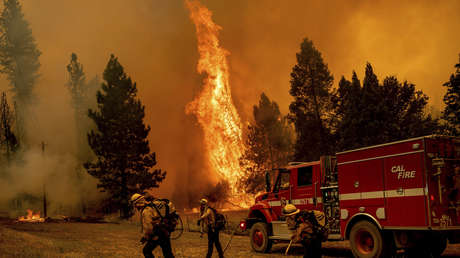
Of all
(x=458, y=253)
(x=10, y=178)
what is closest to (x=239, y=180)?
(x=10, y=178)

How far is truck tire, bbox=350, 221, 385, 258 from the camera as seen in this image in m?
11.9

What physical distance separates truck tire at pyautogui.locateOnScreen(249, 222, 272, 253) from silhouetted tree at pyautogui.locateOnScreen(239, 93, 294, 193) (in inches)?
1333

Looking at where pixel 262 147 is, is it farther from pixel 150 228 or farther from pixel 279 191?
pixel 150 228

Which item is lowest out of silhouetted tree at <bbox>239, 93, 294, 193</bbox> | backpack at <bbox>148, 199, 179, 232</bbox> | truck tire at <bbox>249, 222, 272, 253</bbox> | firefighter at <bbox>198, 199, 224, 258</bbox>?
truck tire at <bbox>249, 222, 272, 253</bbox>

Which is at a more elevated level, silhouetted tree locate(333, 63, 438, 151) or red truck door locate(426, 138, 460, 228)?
silhouetted tree locate(333, 63, 438, 151)

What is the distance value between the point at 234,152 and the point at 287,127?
16.8 meters

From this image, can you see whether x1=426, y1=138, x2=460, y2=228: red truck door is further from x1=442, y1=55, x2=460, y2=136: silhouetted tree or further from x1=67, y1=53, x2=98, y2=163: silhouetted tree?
x1=67, y1=53, x2=98, y2=163: silhouetted tree

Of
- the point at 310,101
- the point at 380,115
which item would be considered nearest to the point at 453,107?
the point at 380,115

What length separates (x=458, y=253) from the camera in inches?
567

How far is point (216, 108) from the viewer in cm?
5181

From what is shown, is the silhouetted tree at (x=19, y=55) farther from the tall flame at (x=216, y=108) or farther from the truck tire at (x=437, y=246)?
the truck tire at (x=437, y=246)

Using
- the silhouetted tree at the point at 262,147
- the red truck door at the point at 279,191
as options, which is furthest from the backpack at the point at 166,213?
the silhouetted tree at the point at 262,147

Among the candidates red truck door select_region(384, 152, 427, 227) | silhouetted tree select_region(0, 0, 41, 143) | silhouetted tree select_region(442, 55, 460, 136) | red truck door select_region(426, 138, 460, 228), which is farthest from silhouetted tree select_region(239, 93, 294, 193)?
red truck door select_region(426, 138, 460, 228)

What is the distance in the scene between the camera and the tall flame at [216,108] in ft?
168
